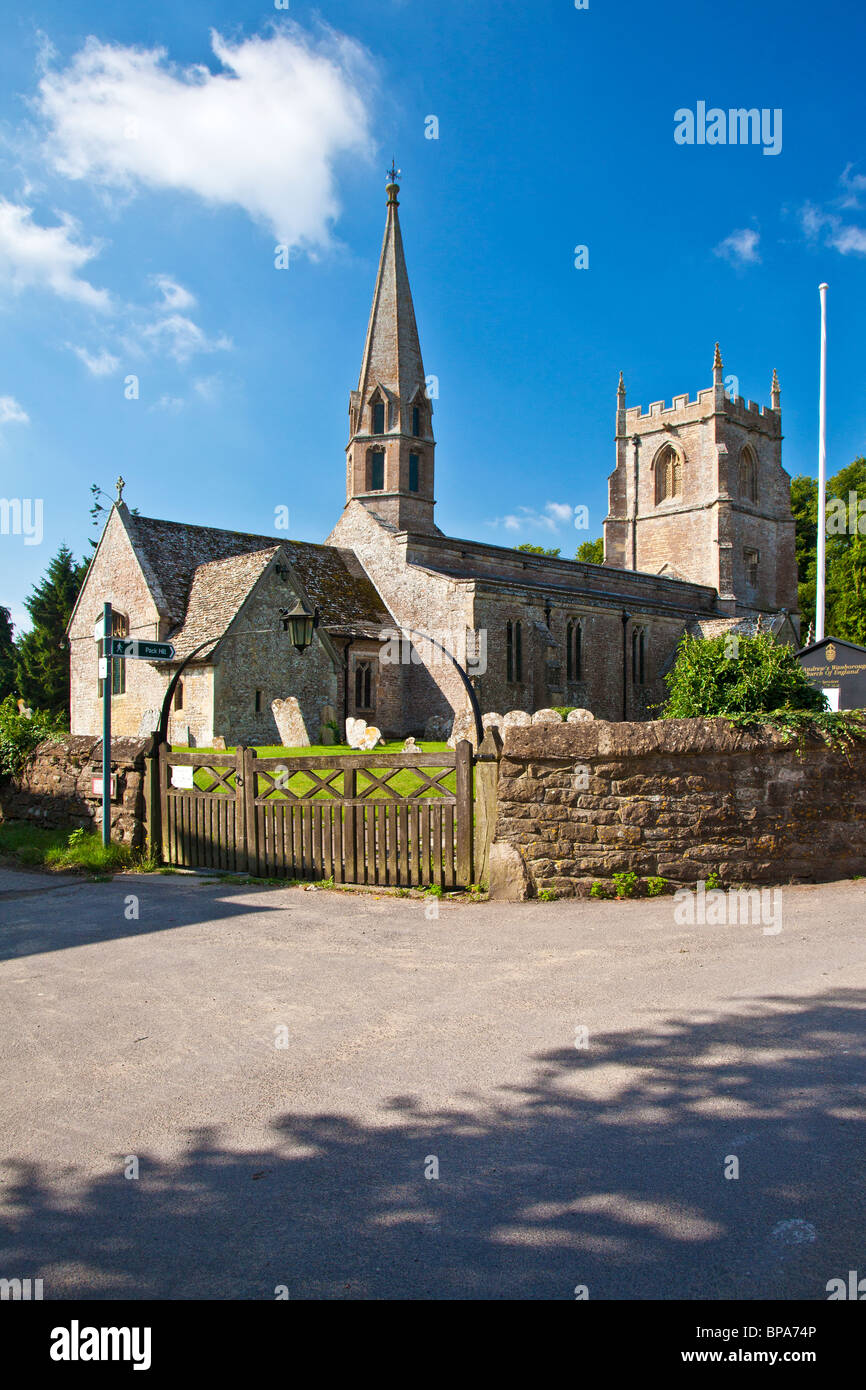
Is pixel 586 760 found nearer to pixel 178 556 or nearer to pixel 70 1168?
pixel 70 1168

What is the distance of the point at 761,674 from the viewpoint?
1047cm

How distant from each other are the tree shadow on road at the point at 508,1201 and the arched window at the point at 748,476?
54.9 metres

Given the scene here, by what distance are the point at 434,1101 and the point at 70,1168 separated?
62.8 inches

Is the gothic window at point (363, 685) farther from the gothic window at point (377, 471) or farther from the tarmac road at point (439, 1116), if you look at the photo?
the tarmac road at point (439, 1116)

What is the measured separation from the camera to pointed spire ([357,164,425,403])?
38844mm

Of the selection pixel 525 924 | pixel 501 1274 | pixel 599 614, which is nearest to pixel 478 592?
pixel 599 614

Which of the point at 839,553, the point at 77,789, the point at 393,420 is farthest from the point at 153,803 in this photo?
the point at 839,553

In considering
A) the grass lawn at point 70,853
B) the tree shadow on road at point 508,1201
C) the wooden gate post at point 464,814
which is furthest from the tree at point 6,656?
the tree shadow on road at point 508,1201

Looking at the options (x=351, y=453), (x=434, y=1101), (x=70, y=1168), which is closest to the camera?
(x=70, y=1168)

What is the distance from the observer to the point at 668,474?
55.2m

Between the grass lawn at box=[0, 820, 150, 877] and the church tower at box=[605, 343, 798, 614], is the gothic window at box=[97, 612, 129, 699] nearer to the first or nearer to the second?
the grass lawn at box=[0, 820, 150, 877]

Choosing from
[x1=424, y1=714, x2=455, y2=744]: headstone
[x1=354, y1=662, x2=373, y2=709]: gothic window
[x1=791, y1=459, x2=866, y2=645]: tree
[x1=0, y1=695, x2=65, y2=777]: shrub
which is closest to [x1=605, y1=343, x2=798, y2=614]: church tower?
[x1=791, y1=459, x2=866, y2=645]: tree

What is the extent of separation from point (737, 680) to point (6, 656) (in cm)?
5007

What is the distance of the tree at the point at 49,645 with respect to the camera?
153ft
